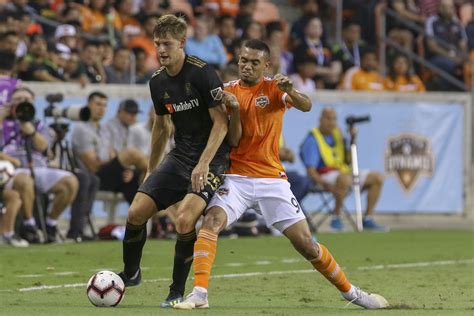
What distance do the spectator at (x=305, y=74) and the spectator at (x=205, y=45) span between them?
1.34 meters

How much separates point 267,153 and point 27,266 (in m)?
4.24

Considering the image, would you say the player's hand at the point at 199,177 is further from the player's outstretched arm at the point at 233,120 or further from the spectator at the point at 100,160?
the spectator at the point at 100,160

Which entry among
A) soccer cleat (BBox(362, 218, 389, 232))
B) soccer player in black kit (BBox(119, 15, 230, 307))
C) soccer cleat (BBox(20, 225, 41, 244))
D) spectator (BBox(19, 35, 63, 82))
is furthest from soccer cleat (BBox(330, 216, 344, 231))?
soccer player in black kit (BBox(119, 15, 230, 307))

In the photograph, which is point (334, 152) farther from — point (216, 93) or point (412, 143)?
point (216, 93)

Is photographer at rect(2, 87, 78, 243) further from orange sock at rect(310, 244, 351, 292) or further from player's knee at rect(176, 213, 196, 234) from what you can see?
orange sock at rect(310, 244, 351, 292)

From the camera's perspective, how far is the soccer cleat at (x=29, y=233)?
625 inches

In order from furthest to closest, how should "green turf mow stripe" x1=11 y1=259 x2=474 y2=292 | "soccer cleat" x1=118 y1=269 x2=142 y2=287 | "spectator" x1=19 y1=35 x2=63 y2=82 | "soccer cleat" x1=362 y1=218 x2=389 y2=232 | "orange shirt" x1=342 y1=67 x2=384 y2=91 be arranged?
1. "orange shirt" x1=342 y1=67 x2=384 y2=91
2. "soccer cleat" x1=362 y1=218 x2=389 y2=232
3. "spectator" x1=19 y1=35 x2=63 y2=82
4. "green turf mow stripe" x1=11 y1=259 x2=474 y2=292
5. "soccer cleat" x1=118 y1=269 x2=142 y2=287

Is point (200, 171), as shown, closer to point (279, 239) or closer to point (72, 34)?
point (279, 239)

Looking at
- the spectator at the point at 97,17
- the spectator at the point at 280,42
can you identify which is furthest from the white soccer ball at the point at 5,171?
the spectator at the point at 280,42

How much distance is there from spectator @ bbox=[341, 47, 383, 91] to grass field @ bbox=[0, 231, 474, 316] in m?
4.83

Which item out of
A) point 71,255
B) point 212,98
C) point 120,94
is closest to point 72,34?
point 120,94

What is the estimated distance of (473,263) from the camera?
14.4 m

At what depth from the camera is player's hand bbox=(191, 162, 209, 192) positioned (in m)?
9.30

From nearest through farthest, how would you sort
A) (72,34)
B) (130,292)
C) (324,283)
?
(130,292)
(324,283)
(72,34)
